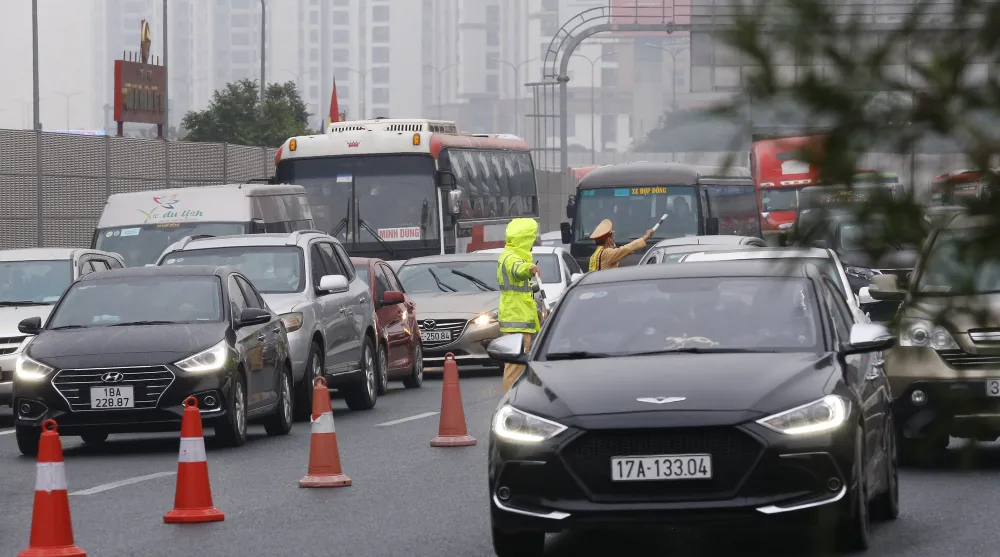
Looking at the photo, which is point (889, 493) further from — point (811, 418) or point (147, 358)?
point (147, 358)

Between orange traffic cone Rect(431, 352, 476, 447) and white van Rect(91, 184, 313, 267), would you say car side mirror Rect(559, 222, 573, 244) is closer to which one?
white van Rect(91, 184, 313, 267)

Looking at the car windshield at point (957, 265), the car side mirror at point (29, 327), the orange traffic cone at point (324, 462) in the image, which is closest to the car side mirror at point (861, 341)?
the orange traffic cone at point (324, 462)

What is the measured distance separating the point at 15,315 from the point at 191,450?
9.26 m

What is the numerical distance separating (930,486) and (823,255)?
9.04 meters

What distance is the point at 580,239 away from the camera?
37.8 meters

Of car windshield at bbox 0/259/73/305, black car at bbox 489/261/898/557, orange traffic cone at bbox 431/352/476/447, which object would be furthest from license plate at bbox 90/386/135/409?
black car at bbox 489/261/898/557

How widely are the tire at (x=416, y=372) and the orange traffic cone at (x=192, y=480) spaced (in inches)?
487

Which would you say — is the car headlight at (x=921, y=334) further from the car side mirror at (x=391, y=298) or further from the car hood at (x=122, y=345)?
the car side mirror at (x=391, y=298)

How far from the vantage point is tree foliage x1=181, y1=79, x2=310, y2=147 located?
61156 millimetres

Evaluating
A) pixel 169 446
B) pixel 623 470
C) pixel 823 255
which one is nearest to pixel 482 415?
pixel 169 446

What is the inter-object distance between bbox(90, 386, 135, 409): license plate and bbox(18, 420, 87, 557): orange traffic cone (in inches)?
229

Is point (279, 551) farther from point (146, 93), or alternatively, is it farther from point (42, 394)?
point (146, 93)

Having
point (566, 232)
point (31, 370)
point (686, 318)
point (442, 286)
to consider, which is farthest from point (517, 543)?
point (566, 232)

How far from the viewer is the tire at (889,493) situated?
32.7 ft
